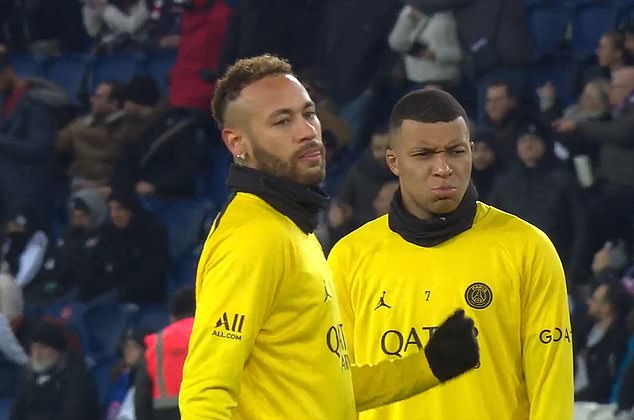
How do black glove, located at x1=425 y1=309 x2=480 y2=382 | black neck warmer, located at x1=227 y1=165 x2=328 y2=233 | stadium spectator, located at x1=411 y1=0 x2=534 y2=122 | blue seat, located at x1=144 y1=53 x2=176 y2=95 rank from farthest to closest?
blue seat, located at x1=144 y1=53 x2=176 y2=95, stadium spectator, located at x1=411 y1=0 x2=534 y2=122, black glove, located at x1=425 y1=309 x2=480 y2=382, black neck warmer, located at x1=227 y1=165 x2=328 y2=233

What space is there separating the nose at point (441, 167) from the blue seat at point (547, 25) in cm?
522

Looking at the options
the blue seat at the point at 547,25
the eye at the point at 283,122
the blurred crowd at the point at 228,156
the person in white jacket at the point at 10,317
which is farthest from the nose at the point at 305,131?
the blue seat at the point at 547,25

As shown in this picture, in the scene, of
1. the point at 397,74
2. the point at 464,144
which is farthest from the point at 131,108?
the point at 464,144

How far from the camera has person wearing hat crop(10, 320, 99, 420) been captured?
884 cm

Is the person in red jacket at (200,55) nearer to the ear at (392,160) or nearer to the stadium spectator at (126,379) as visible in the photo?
the stadium spectator at (126,379)

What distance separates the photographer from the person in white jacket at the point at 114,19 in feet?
37.3

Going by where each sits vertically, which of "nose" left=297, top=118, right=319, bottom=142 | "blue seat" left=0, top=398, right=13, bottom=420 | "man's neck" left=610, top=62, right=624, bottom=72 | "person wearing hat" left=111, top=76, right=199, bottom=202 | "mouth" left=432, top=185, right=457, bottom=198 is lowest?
"blue seat" left=0, top=398, right=13, bottom=420

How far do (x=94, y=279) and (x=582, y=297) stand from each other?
127 inches

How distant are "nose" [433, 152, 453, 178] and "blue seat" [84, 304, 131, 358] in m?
5.21

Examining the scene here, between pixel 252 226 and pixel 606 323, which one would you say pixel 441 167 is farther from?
pixel 606 323

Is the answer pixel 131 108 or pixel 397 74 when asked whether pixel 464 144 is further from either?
pixel 131 108

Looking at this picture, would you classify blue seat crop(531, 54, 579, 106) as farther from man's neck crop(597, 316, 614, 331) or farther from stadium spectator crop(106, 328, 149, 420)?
stadium spectator crop(106, 328, 149, 420)

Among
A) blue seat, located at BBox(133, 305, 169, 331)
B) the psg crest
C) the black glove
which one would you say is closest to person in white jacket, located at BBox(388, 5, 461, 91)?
blue seat, located at BBox(133, 305, 169, 331)

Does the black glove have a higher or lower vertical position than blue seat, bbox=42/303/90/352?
higher
